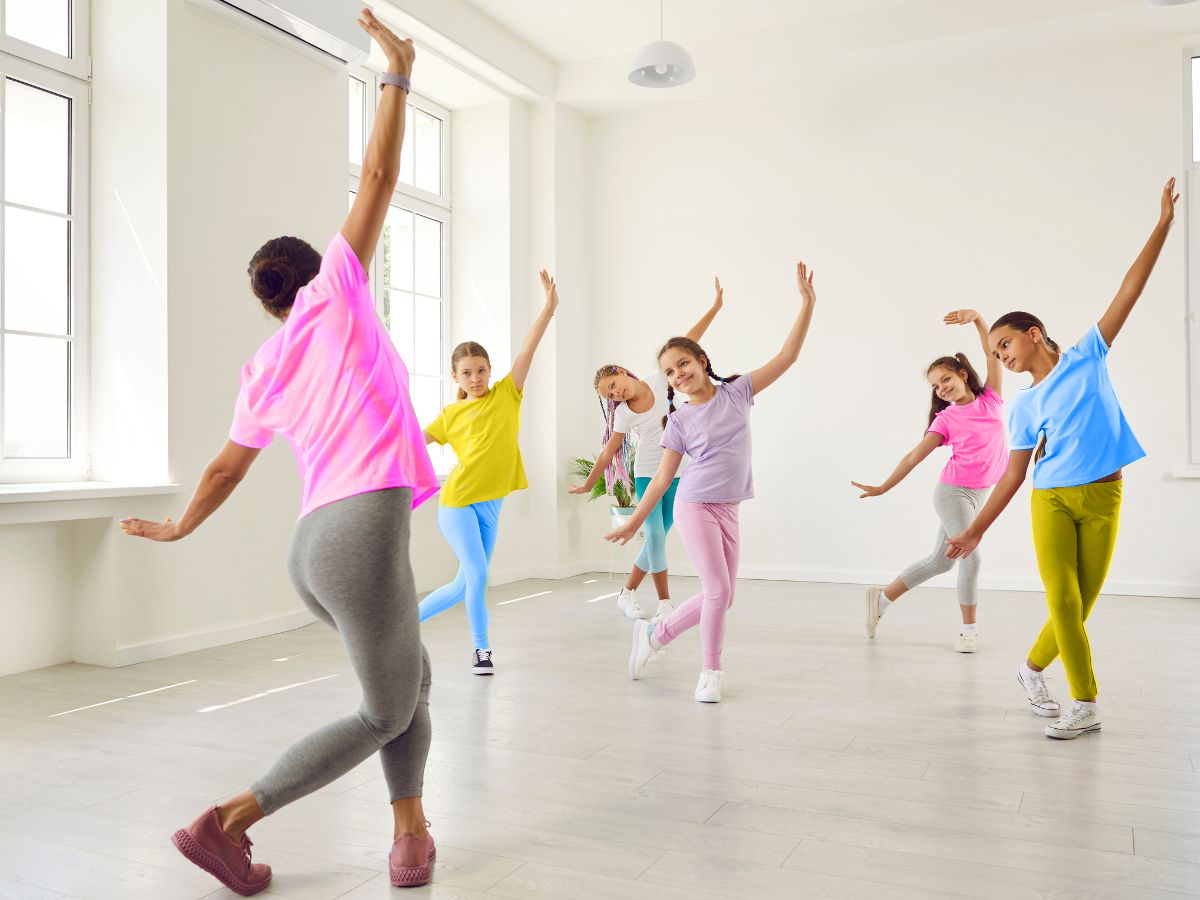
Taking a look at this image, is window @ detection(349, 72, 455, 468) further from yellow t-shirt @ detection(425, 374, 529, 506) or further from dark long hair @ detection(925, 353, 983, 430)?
dark long hair @ detection(925, 353, 983, 430)

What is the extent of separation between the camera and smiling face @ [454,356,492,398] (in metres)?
3.69

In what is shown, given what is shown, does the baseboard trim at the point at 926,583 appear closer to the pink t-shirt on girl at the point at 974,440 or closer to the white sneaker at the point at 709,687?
the pink t-shirt on girl at the point at 974,440

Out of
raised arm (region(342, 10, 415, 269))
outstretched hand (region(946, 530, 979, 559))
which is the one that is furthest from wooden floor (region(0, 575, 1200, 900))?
raised arm (region(342, 10, 415, 269))

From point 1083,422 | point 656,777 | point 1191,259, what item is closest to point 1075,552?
point 1083,422

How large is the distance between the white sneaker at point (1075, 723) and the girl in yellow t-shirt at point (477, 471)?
1.94m

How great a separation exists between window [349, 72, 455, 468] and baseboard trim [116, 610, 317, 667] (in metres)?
1.74

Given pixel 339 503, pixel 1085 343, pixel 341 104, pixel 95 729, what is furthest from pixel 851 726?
pixel 341 104

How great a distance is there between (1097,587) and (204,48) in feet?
13.7

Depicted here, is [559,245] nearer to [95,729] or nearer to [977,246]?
[977,246]

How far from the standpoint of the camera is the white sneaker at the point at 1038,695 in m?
3.08

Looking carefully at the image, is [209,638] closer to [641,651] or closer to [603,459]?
[603,459]

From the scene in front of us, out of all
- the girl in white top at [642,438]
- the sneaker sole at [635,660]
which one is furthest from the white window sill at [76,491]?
the sneaker sole at [635,660]

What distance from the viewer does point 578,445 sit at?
7055mm

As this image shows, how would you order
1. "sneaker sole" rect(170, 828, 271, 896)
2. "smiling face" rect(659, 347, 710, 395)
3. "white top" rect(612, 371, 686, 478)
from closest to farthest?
"sneaker sole" rect(170, 828, 271, 896)
"smiling face" rect(659, 347, 710, 395)
"white top" rect(612, 371, 686, 478)
